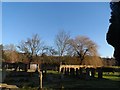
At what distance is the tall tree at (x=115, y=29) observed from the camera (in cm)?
1595

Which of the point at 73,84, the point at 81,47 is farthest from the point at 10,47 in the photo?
the point at 73,84

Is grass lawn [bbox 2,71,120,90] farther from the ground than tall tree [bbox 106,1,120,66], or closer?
closer

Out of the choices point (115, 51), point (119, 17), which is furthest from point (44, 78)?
point (119, 17)

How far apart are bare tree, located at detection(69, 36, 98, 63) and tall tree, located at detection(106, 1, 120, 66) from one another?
125 feet

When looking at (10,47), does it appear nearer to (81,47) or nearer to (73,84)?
(81,47)

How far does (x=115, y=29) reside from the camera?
16.4 m

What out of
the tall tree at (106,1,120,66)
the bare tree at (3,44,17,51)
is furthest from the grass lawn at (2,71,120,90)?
the bare tree at (3,44,17,51)

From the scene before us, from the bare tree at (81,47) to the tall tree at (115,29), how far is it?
3802cm

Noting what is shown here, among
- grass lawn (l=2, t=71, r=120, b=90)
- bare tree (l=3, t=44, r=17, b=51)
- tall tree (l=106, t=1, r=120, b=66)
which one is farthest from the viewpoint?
bare tree (l=3, t=44, r=17, b=51)

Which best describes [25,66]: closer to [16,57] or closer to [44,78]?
[44,78]

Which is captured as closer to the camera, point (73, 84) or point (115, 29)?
point (115, 29)

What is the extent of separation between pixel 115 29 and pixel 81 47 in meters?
41.3

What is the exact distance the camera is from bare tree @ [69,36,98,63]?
55.7m

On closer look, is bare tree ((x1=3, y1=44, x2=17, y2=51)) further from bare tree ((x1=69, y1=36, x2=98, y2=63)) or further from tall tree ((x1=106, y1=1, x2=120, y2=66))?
tall tree ((x1=106, y1=1, x2=120, y2=66))
